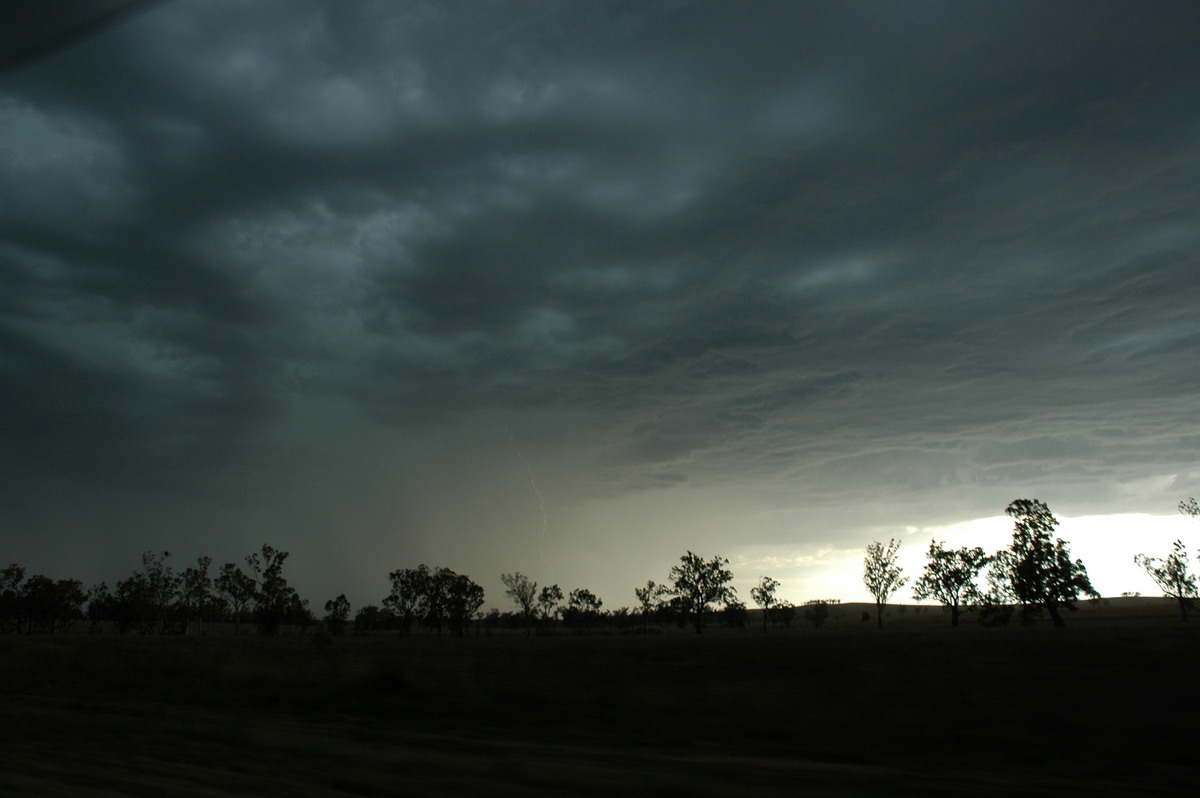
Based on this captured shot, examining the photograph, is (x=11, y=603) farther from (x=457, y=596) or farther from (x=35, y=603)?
(x=457, y=596)

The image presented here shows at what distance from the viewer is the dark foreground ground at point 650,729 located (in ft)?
25.7

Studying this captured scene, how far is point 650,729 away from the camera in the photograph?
11.3m

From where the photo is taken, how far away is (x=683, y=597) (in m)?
114

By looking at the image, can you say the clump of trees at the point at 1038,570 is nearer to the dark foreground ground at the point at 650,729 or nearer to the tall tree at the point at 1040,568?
the tall tree at the point at 1040,568

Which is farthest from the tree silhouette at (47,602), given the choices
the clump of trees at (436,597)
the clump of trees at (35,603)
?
the clump of trees at (436,597)

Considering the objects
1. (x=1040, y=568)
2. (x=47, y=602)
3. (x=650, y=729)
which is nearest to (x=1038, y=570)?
(x=1040, y=568)

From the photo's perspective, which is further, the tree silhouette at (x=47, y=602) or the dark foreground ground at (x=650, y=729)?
the tree silhouette at (x=47, y=602)

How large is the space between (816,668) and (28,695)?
60.7ft

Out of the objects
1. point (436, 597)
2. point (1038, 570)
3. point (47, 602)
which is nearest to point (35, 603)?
point (47, 602)

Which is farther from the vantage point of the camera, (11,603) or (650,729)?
(11,603)

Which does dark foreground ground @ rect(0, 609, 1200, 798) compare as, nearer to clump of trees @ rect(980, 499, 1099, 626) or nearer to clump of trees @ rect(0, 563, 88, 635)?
clump of trees @ rect(980, 499, 1099, 626)

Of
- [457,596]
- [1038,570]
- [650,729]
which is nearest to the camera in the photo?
[650,729]

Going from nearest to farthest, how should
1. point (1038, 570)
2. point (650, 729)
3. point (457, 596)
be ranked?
point (650, 729)
point (1038, 570)
point (457, 596)

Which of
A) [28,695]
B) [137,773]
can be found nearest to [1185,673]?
[137,773]
